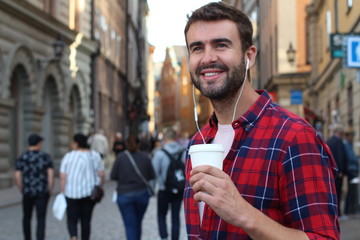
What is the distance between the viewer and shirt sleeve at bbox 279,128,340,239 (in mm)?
1785

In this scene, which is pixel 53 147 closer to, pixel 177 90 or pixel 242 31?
pixel 242 31

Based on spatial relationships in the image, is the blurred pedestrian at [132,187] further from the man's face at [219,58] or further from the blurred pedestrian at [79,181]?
the man's face at [219,58]

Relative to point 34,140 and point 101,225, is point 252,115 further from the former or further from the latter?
point 101,225

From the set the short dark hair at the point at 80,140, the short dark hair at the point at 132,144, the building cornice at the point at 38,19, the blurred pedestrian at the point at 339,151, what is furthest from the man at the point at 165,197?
the building cornice at the point at 38,19

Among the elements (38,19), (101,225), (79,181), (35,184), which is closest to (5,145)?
(38,19)

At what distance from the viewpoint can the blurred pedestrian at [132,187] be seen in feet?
27.2

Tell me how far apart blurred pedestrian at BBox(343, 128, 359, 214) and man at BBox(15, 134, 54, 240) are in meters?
5.56

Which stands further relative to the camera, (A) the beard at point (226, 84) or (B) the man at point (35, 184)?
(B) the man at point (35, 184)

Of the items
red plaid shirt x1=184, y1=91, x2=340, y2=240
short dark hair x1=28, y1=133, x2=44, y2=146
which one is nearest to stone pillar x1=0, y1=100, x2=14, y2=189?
short dark hair x1=28, y1=133, x2=44, y2=146

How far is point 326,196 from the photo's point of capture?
5.92ft

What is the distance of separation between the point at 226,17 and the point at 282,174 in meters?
0.53

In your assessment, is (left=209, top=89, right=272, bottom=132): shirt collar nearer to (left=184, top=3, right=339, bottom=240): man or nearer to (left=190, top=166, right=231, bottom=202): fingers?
(left=184, top=3, right=339, bottom=240): man

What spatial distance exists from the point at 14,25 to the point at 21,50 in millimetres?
777

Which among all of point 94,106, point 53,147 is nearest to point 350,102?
point 53,147
